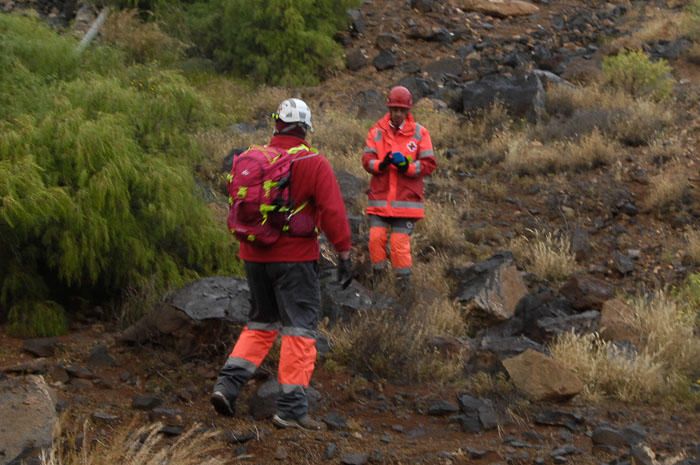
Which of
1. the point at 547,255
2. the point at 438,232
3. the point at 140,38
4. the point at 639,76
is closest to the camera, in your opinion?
the point at 547,255

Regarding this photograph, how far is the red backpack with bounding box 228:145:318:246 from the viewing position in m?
6.19

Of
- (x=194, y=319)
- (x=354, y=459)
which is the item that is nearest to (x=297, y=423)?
(x=354, y=459)

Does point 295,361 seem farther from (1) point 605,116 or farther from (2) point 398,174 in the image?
(1) point 605,116

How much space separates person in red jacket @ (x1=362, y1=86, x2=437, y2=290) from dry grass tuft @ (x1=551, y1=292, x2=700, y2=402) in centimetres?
183

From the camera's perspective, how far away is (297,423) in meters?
6.36

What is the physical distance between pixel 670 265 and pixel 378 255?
3577mm

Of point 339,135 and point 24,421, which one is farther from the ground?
point 24,421

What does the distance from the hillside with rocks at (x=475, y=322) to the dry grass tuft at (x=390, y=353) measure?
→ 1 cm

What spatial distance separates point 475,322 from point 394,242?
0.96m

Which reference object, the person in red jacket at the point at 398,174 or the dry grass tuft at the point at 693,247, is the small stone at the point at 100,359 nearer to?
the person in red jacket at the point at 398,174

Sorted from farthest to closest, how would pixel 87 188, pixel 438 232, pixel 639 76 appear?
pixel 639 76, pixel 438 232, pixel 87 188

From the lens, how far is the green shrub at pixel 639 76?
1756 cm

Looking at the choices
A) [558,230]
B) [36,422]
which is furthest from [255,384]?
[558,230]

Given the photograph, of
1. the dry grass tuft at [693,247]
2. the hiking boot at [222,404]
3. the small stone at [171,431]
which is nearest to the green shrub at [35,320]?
the hiking boot at [222,404]
